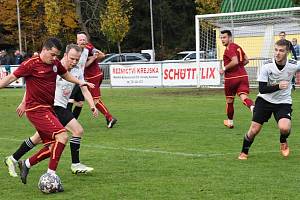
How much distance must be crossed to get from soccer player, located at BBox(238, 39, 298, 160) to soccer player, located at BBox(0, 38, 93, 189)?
3195 mm

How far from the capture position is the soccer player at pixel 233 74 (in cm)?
1509

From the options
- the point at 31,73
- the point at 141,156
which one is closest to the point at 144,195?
the point at 31,73

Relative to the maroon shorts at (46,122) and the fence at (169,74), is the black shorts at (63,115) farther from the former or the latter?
the fence at (169,74)

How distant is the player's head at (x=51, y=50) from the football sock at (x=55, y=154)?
1.05 meters

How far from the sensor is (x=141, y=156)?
436 inches

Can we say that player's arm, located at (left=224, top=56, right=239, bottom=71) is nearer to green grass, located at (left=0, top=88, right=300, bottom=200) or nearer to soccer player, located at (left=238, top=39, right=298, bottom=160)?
green grass, located at (left=0, top=88, right=300, bottom=200)

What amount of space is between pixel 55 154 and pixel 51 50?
4.25 ft

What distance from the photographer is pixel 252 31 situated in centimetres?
2945

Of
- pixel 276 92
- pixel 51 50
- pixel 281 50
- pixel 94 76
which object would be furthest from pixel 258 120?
pixel 94 76

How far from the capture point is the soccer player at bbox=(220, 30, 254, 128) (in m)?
15.1

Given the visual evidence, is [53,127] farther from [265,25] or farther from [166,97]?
[265,25]

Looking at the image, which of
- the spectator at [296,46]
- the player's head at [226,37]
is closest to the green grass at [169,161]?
the player's head at [226,37]

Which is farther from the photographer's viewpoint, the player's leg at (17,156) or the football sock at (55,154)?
the player's leg at (17,156)

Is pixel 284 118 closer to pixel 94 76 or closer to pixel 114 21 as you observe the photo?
pixel 94 76
